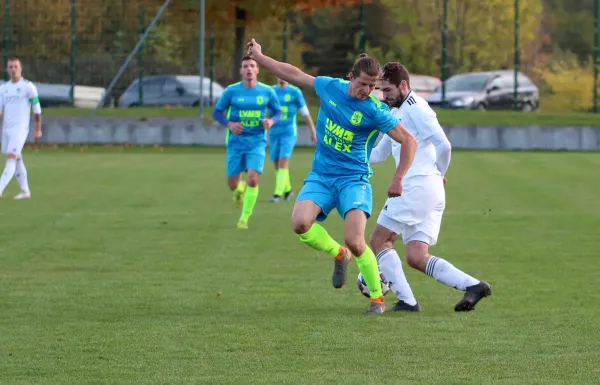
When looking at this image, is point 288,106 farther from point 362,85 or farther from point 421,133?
point 362,85

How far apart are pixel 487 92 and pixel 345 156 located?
30537 mm

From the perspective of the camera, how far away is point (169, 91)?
3700cm

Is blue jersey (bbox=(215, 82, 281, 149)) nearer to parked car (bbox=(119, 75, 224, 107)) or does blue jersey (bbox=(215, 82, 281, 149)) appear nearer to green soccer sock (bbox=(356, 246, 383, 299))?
green soccer sock (bbox=(356, 246, 383, 299))

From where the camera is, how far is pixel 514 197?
19438 millimetres

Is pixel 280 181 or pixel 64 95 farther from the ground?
pixel 64 95

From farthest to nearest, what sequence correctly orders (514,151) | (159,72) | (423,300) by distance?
1. (159,72)
2. (514,151)
3. (423,300)

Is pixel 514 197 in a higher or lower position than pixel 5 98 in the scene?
lower

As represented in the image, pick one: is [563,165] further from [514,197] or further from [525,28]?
[525,28]

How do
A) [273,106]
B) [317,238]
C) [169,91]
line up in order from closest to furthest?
1. [317,238]
2. [273,106]
3. [169,91]

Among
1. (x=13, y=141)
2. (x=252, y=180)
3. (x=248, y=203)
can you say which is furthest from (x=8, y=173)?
(x=248, y=203)

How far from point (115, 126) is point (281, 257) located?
2416 centimetres

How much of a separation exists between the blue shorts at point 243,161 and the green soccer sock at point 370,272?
6717 millimetres

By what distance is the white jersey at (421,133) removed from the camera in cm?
888

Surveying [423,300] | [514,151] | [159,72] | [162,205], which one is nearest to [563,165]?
[514,151]
